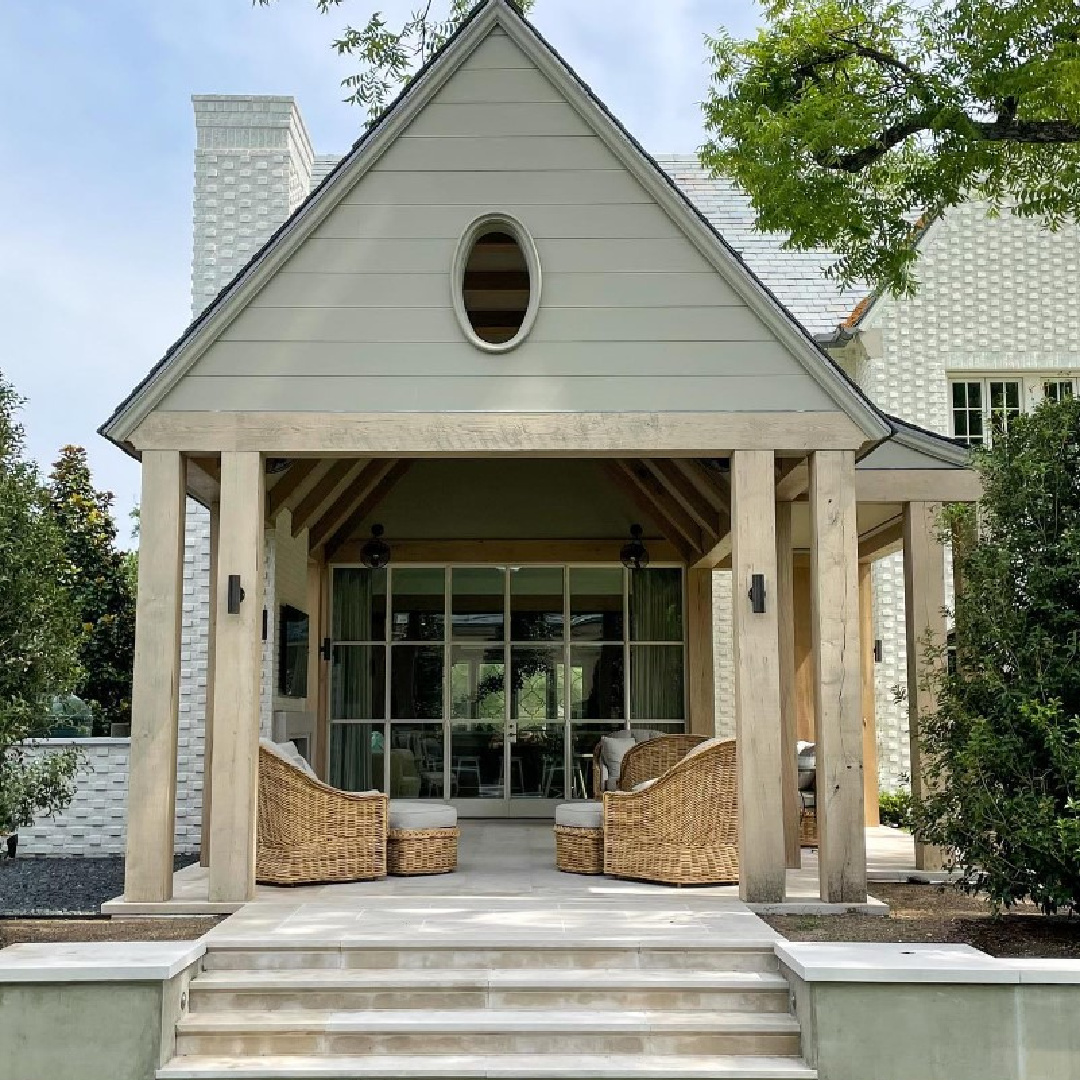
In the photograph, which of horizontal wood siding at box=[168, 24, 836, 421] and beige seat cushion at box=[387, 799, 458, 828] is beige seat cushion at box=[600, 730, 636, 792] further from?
horizontal wood siding at box=[168, 24, 836, 421]

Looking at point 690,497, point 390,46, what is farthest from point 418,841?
point 390,46

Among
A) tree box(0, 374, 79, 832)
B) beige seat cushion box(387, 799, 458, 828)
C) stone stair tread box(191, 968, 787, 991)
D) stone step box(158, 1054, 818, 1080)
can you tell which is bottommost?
stone step box(158, 1054, 818, 1080)

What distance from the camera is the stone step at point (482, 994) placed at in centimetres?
600

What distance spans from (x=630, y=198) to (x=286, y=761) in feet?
13.6

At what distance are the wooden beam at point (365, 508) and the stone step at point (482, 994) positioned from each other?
7.17m

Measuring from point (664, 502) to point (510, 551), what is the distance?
1.75 meters

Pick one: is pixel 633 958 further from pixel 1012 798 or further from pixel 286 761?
pixel 286 761

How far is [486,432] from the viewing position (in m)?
7.81

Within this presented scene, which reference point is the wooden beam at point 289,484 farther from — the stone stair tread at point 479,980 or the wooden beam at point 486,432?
the stone stair tread at point 479,980

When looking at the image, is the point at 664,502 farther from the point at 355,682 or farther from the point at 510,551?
the point at 355,682

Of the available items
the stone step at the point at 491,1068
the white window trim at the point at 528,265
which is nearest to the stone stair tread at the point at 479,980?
the stone step at the point at 491,1068

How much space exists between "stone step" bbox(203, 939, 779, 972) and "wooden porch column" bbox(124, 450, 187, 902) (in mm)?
1510

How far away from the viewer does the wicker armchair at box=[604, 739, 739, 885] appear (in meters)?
8.23

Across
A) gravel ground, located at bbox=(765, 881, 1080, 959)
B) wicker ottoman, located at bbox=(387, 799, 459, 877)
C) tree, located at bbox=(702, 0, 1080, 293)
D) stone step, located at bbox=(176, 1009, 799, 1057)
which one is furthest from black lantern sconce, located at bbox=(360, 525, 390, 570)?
stone step, located at bbox=(176, 1009, 799, 1057)
